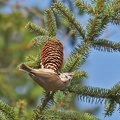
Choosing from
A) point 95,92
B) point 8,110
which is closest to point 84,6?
point 95,92

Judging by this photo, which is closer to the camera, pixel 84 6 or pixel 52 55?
pixel 52 55

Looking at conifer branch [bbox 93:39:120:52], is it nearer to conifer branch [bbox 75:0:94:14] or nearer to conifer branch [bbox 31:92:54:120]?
conifer branch [bbox 75:0:94:14]

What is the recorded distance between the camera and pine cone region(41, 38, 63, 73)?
1.35 m

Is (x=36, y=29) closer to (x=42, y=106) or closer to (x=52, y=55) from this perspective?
(x=52, y=55)

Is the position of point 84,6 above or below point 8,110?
Answer: above

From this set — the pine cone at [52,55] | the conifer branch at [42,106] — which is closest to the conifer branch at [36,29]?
the pine cone at [52,55]

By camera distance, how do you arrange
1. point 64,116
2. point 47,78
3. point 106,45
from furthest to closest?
point 106,45
point 64,116
point 47,78

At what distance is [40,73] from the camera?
1229 millimetres

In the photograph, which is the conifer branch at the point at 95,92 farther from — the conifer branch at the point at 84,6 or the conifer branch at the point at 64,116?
the conifer branch at the point at 84,6

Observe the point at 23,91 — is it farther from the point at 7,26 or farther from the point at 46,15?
the point at 46,15

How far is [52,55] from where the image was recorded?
139 centimetres

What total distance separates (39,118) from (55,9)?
395 mm

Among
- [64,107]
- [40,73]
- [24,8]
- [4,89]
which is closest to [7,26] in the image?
[24,8]

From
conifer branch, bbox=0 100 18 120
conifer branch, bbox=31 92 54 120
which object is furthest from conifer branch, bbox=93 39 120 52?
conifer branch, bbox=0 100 18 120
